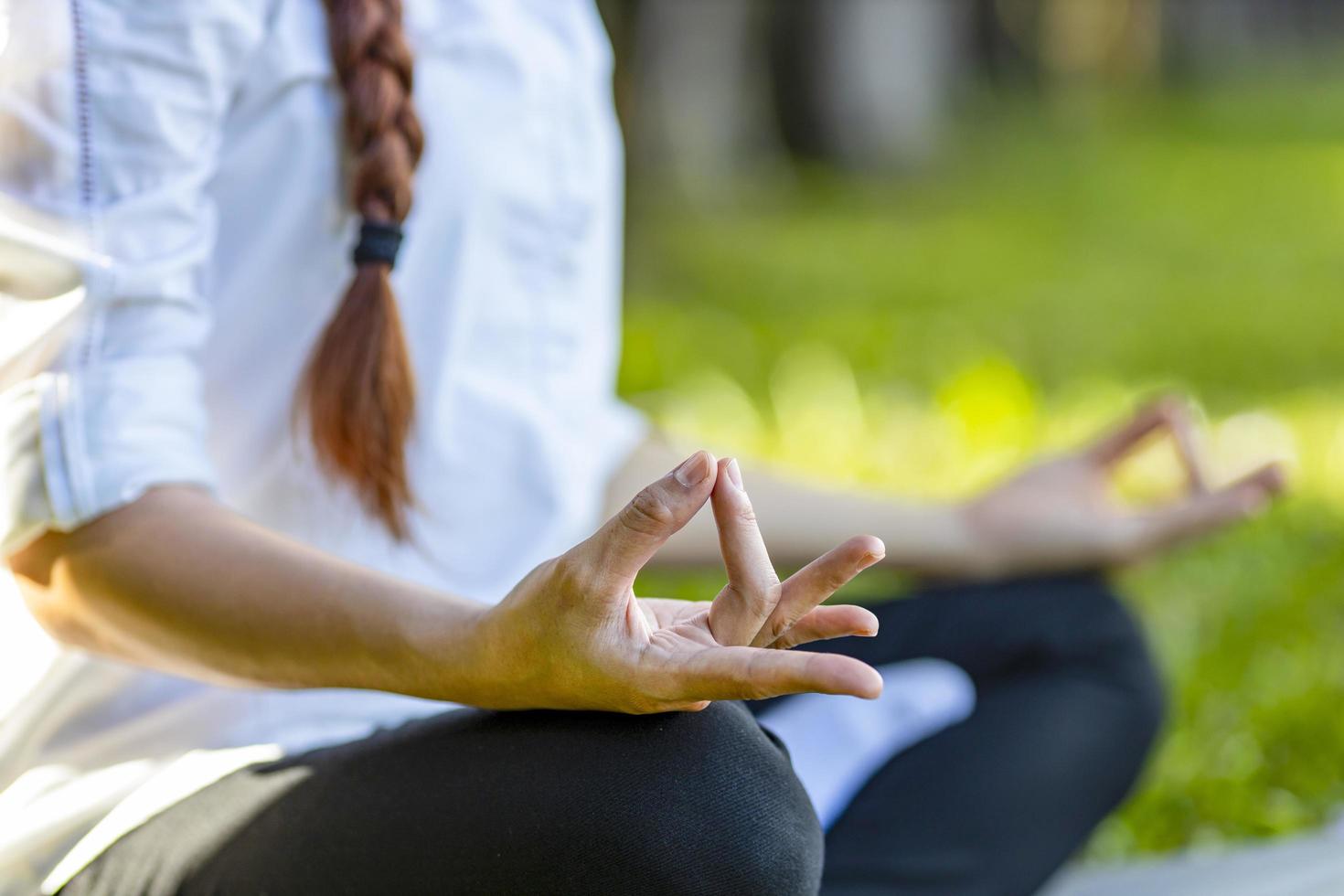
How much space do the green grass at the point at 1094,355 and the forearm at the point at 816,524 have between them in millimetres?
489

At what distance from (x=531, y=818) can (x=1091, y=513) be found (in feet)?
3.00

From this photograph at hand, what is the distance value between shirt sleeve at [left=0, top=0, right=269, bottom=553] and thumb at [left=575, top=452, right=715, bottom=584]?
0.36 m

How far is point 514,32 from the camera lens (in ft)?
4.30

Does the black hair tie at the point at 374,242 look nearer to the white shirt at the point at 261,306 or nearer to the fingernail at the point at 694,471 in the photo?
the white shirt at the point at 261,306

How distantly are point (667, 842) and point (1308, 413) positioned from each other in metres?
3.26

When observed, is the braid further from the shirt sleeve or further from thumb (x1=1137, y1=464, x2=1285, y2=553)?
thumb (x1=1137, y1=464, x2=1285, y2=553)

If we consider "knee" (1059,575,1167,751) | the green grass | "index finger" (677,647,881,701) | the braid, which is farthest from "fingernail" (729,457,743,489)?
the green grass

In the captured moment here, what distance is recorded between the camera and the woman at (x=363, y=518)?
976 mm

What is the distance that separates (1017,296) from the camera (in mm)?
5543

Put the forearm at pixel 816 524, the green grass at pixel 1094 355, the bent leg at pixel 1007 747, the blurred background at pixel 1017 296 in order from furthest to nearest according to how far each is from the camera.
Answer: the blurred background at pixel 1017 296 → the green grass at pixel 1094 355 → the forearm at pixel 816 524 → the bent leg at pixel 1007 747

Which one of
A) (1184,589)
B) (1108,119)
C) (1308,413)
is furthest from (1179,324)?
(1108,119)

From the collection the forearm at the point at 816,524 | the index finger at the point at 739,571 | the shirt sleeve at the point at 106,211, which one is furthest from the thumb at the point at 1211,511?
the shirt sleeve at the point at 106,211

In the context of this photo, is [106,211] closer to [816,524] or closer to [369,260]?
[369,260]

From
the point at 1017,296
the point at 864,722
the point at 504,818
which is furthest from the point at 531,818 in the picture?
the point at 1017,296
